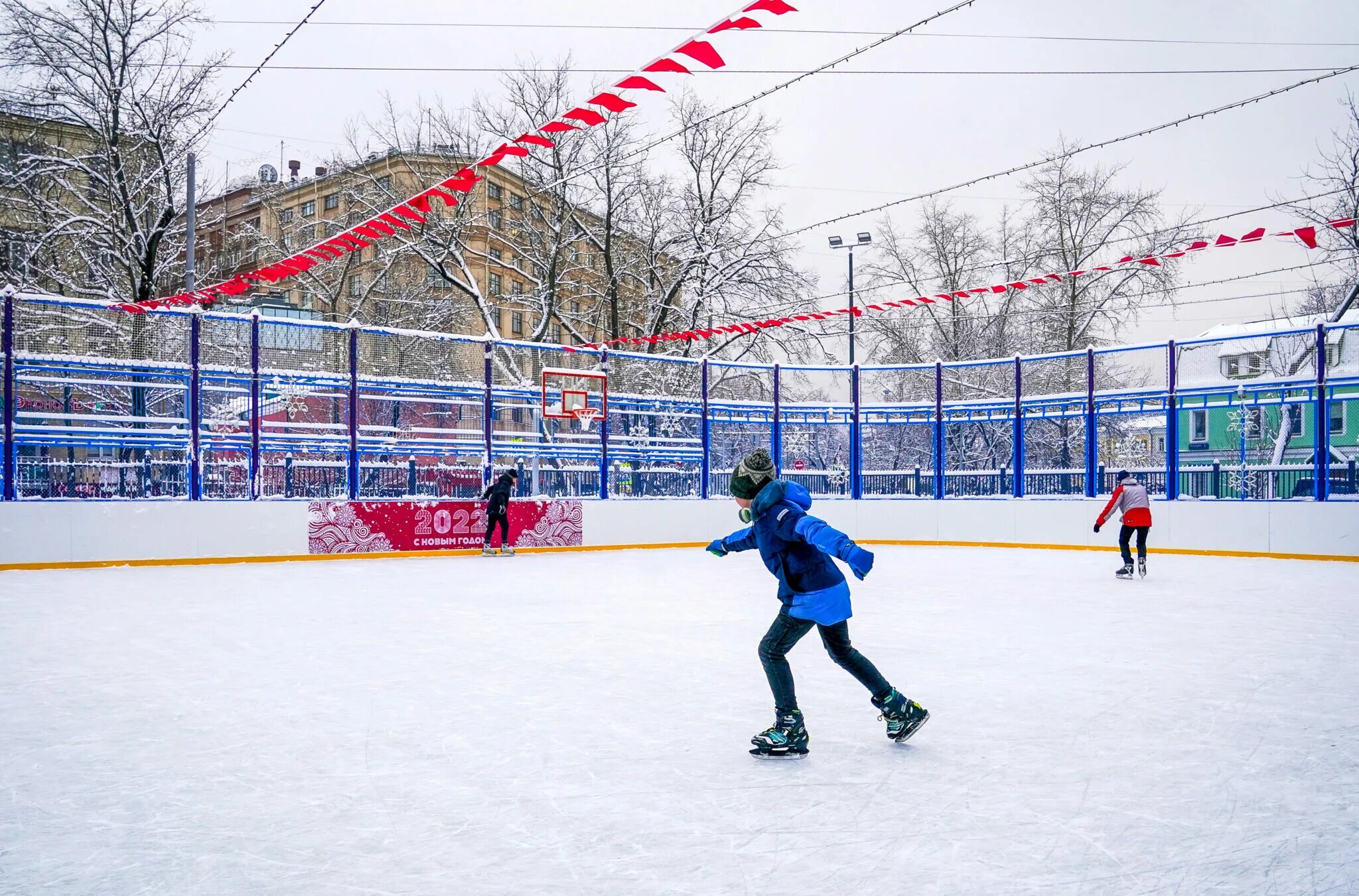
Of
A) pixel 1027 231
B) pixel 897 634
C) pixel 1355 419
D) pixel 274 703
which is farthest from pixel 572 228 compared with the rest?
pixel 274 703

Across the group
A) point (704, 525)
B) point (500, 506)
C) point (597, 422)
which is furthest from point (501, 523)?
point (704, 525)

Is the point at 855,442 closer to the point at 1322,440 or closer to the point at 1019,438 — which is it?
the point at 1019,438

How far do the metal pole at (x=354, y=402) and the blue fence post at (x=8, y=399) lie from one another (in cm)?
391

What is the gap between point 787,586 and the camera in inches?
157

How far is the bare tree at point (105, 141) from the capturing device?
59.0ft

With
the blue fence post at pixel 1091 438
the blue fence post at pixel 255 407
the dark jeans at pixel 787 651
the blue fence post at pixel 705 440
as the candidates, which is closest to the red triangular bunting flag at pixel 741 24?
the dark jeans at pixel 787 651

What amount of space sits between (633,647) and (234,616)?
349 cm

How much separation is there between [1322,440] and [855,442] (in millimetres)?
7357

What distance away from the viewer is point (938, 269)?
1256 inches

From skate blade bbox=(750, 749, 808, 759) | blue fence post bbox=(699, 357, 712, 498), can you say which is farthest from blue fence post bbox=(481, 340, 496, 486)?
skate blade bbox=(750, 749, 808, 759)

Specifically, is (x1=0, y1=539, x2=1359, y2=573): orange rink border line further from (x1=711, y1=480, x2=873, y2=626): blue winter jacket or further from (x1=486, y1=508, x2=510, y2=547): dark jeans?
(x1=711, y1=480, x2=873, y2=626): blue winter jacket

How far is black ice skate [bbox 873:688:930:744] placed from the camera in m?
4.10

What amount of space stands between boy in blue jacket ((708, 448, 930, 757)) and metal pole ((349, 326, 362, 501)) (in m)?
10.9

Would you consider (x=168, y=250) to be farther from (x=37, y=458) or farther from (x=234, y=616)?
(x=234, y=616)
